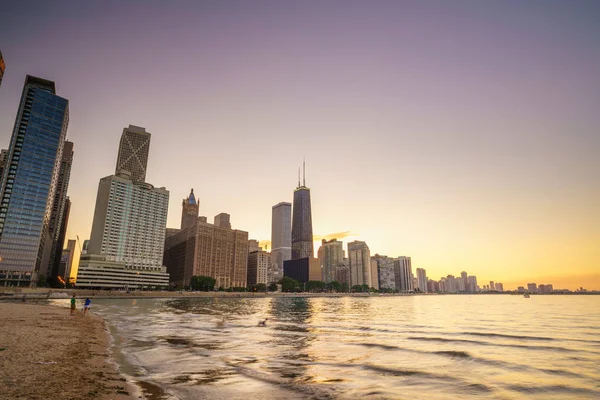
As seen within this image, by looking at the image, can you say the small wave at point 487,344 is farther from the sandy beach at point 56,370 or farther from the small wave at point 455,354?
the sandy beach at point 56,370

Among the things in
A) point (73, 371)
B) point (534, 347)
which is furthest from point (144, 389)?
point (534, 347)

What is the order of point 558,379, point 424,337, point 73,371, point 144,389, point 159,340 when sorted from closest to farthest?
point 144,389, point 73,371, point 558,379, point 159,340, point 424,337

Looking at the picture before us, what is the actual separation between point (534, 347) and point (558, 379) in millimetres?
14384

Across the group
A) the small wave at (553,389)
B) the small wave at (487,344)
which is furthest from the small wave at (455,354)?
the small wave at (553,389)

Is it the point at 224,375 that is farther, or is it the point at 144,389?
the point at 224,375

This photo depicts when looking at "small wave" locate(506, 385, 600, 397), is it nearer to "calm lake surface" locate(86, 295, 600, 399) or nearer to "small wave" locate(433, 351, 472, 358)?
"calm lake surface" locate(86, 295, 600, 399)

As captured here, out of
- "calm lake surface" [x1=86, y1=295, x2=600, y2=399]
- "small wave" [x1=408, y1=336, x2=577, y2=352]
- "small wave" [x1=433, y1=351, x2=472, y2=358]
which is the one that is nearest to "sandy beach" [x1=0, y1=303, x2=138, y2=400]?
"calm lake surface" [x1=86, y1=295, x2=600, y2=399]

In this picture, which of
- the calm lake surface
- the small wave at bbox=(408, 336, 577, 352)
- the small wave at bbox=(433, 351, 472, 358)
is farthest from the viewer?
the small wave at bbox=(408, 336, 577, 352)

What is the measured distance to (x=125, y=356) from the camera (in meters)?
25.7

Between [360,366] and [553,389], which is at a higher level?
[360,366]

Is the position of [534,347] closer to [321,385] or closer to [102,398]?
[321,385]

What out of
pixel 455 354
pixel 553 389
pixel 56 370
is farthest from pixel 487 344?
pixel 56 370

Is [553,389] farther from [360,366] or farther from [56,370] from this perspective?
[56,370]

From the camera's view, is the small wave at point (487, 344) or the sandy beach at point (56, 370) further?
the small wave at point (487, 344)
